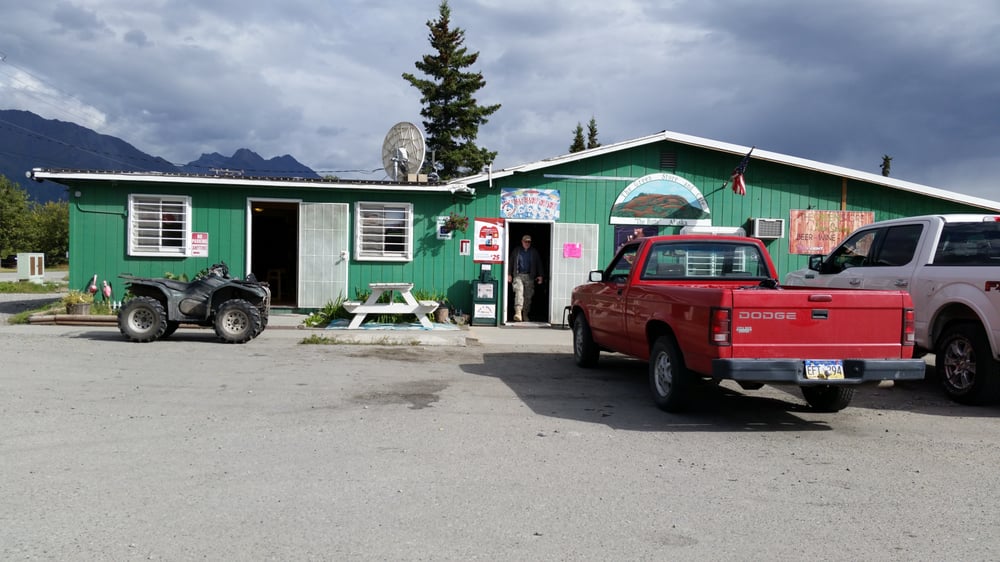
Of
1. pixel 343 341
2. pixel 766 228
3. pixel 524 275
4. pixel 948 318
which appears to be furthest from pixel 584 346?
pixel 766 228

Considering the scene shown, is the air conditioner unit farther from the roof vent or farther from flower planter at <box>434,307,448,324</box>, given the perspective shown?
flower planter at <box>434,307,448,324</box>

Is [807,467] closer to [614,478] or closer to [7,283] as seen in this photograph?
[614,478]

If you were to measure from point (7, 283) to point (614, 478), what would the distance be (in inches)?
1062

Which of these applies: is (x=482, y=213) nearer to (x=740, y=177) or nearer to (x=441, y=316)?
(x=441, y=316)

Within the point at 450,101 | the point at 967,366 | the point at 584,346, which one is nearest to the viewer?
the point at 967,366

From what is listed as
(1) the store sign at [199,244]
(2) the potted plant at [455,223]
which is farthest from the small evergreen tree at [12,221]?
(2) the potted plant at [455,223]

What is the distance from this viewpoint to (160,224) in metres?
15.2

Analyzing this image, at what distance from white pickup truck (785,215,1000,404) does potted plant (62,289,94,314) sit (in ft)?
43.9

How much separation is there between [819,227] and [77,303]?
15478 mm

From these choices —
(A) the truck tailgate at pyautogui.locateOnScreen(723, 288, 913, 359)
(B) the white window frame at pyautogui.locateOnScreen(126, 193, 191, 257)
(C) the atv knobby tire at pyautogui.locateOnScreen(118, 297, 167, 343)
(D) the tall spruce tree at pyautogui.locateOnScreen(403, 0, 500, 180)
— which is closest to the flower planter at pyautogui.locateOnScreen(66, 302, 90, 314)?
(B) the white window frame at pyautogui.locateOnScreen(126, 193, 191, 257)

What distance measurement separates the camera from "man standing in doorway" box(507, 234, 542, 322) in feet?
51.9

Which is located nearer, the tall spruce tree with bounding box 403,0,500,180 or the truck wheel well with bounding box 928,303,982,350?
the truck wheel well with bounding box 928,303,982,350

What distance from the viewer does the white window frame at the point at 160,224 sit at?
1514 cm

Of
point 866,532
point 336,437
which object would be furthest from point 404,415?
point 866,532
